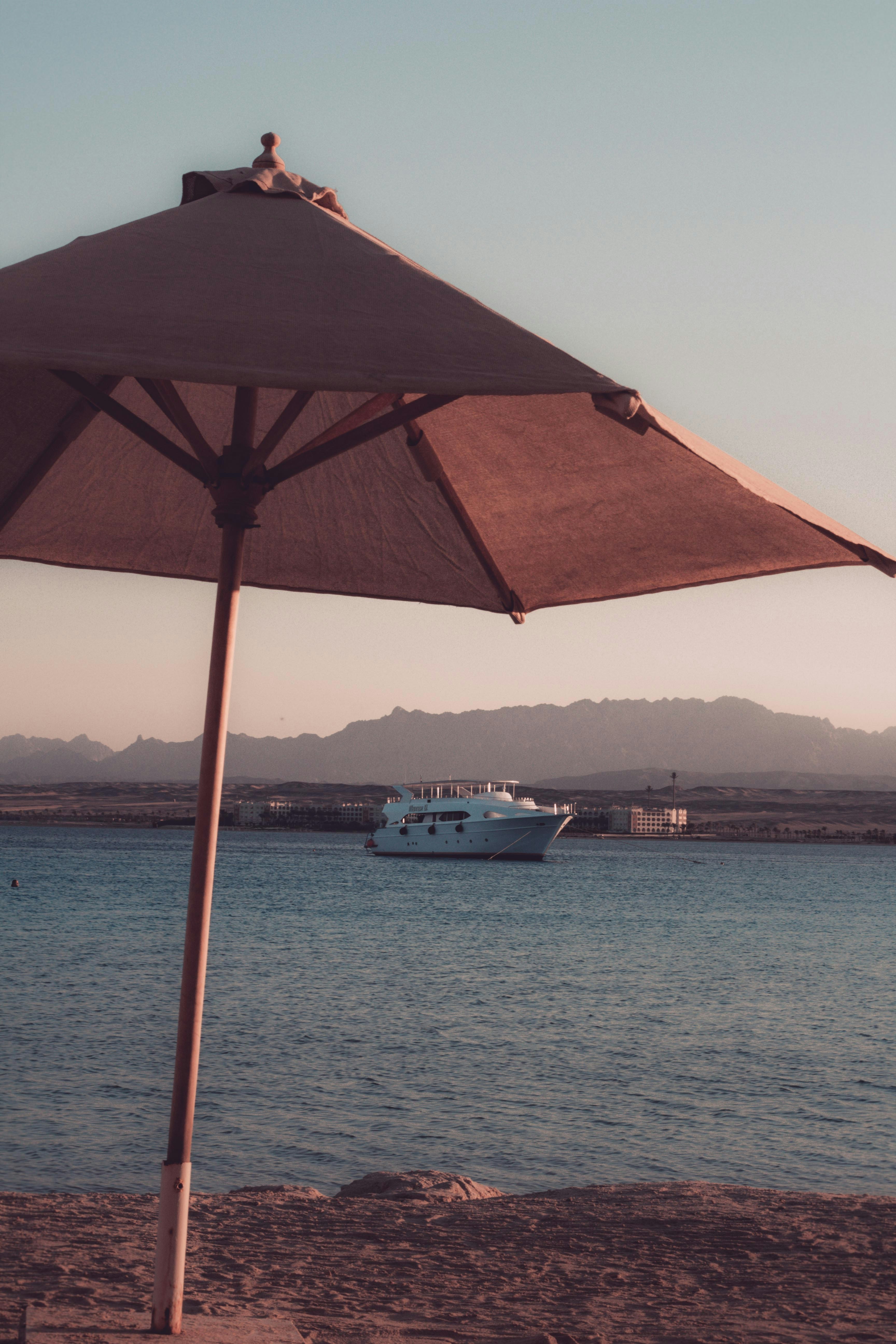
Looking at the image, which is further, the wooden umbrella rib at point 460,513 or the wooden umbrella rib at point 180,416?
the wooden umbrella rib at point 460,513

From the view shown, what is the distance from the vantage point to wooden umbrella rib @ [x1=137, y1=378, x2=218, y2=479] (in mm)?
3336

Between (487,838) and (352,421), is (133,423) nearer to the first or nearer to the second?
(352,421)

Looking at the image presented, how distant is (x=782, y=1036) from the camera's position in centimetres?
1897

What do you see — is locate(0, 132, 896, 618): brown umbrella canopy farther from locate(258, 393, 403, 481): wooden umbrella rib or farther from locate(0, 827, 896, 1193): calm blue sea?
locate(0, 827, 896, 1193): calm blue sea

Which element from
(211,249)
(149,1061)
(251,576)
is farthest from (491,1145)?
(211,249)

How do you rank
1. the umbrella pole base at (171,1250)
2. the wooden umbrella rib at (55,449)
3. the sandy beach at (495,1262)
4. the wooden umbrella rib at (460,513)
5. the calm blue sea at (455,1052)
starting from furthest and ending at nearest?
the calm blue sea at (455,1052) → the sandy beach at (495,1262) → the wooden umbrella rib at (460,513) → the wooden umbrella rib at (55,449) → the umbrella pole base at (171,1250)

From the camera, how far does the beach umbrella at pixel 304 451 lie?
2.40 metres

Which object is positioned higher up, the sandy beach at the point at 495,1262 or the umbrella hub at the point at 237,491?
the umbrella hub at the point at 237,491

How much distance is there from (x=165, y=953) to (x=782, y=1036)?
1752 centimetres

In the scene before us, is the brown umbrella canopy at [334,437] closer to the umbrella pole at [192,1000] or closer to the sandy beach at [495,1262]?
the umbrella pole at [192,1000]

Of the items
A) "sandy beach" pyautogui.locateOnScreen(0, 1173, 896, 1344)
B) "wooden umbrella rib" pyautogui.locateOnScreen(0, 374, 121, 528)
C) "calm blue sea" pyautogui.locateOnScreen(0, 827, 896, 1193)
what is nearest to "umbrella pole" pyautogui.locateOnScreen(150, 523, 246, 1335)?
"sandy beach" pyautogui.locateOnScreen(0, 1173, 896, 1344)

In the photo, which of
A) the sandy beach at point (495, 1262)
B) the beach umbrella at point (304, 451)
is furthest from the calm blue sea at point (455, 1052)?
the beach umbrella at point (304, 451)

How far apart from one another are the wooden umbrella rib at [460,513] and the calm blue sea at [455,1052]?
666 cm

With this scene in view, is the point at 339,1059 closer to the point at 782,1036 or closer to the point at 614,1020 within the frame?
the point at 614,1020
